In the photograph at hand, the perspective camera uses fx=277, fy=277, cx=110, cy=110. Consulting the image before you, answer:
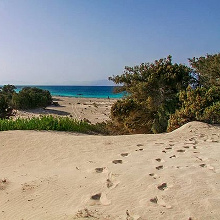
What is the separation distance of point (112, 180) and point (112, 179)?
39 millimetres

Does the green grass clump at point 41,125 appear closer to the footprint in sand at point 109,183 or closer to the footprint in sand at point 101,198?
the footprint in sand at point 109,183

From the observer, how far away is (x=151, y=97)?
12102mm

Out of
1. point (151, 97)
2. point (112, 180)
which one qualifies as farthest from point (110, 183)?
point (151, 97)

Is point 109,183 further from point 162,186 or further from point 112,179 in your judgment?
point 162,186

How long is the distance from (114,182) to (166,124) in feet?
25.2

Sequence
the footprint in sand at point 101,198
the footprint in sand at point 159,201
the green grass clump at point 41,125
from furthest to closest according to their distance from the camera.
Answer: the green grass clump at point 41,125 < the footprint in sand at point 101,198 < the footprint in sand at point 159,201

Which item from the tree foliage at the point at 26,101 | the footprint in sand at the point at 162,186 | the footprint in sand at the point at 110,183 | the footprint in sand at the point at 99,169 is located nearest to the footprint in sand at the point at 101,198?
the footprint in sand at the point at 110,183

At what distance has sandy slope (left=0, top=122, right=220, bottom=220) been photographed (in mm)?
3280

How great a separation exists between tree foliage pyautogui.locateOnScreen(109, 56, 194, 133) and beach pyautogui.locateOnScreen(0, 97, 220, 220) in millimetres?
4757

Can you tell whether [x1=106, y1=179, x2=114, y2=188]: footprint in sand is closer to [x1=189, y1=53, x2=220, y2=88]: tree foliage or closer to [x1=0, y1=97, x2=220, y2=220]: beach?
[x1=0, y1=97, x2=220, y2=220]: beach

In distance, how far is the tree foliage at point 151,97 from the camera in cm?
1209

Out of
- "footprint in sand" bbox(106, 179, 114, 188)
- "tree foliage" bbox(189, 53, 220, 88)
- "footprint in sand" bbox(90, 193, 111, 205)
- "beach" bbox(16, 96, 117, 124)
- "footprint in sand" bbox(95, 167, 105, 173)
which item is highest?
"tree foliage" bbox(189, 53, 220, 88)

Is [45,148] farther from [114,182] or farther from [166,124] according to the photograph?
[166,124]

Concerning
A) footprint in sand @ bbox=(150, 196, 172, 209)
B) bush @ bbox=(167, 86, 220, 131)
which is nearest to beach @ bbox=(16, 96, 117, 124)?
bush @ bbox=(167, 86, 220, 131)
